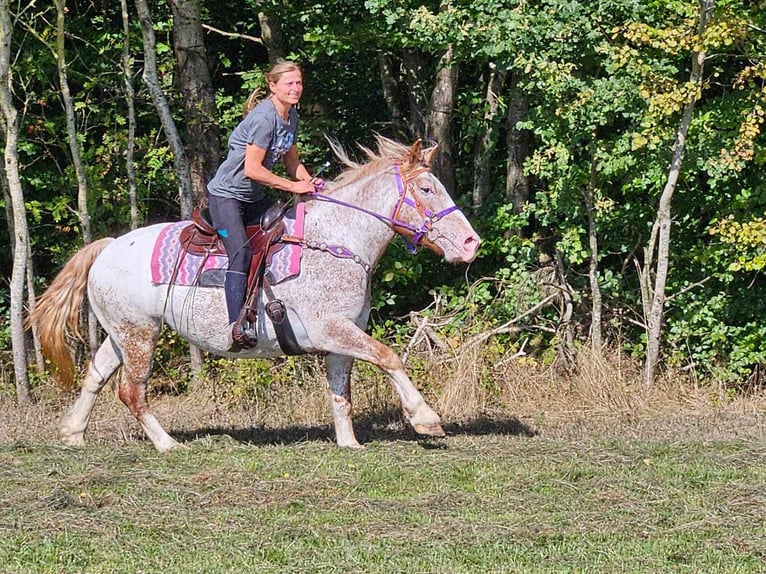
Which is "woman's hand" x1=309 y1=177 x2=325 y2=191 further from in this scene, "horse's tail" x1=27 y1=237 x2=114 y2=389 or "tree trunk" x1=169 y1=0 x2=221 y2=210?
"tree trunk" x1=169 y1=0 x2=221 y2=210

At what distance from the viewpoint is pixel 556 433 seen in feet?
33.3

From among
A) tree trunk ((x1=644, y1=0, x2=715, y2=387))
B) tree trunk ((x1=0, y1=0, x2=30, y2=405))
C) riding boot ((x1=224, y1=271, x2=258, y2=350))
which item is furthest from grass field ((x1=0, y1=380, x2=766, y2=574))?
tree trunk ((x1=0, y1=0, x2=30, y2=405))

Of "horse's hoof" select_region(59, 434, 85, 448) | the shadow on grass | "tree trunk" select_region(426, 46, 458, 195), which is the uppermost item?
"tree trunk" select_region(426, 46, 458, 195)

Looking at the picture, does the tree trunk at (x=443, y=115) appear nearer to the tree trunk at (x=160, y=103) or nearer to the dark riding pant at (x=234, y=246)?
the tree trunk at (x=160, y=103)

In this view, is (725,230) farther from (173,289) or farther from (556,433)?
(173,289)

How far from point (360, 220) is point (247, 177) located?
0.90 m

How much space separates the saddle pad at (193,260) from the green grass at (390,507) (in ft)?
4.39

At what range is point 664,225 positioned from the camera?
11672mm

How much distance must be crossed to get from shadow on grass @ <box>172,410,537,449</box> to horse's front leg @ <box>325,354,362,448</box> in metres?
0.39

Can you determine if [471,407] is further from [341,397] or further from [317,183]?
Result: [317,183]

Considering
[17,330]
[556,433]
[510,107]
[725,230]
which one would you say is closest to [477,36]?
[510,107]

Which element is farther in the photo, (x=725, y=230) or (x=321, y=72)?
(x=321, y=72)

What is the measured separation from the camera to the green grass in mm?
6066

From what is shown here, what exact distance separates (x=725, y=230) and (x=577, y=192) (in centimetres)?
173
